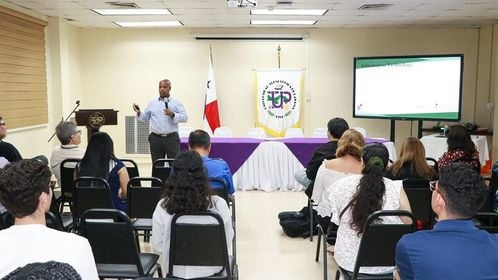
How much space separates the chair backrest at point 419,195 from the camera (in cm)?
339

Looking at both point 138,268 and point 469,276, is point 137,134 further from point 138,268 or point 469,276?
point 469,276

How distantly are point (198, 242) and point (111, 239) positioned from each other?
1.47 ft

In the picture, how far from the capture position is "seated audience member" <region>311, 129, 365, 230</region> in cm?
346

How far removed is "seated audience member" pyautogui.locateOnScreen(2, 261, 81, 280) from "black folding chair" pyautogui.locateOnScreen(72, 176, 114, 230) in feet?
7.84

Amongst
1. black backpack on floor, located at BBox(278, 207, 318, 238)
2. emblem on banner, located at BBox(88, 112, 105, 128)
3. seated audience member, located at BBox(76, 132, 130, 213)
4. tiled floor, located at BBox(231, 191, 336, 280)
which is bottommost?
tiled floor, located at BBox(231, 191, 336, 280)

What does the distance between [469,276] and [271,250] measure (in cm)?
286

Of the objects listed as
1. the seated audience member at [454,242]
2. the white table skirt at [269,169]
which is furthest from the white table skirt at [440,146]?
the seated audience member at [454,242]

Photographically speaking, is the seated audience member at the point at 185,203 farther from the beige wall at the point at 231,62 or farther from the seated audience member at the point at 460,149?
the beige wall at the point at 231,62

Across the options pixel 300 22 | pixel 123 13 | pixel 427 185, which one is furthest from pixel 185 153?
pixel 300 22

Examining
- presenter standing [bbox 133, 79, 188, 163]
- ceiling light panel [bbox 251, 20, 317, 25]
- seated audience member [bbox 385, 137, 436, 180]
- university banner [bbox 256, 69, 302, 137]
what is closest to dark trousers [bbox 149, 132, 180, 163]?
presenter standing [bbox 133, 79, 188, 163]

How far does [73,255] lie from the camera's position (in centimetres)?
142

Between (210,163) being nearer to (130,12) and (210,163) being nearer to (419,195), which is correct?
(419,195)

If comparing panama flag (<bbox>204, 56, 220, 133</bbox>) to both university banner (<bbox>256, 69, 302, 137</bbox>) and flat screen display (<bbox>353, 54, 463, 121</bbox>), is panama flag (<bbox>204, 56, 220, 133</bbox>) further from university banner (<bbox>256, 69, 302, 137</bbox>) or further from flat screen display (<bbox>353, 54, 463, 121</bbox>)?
flat screen display (<bbox>353, 54, 463, 121</bbox>)

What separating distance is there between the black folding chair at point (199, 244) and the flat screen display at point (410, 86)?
6.24 meters
